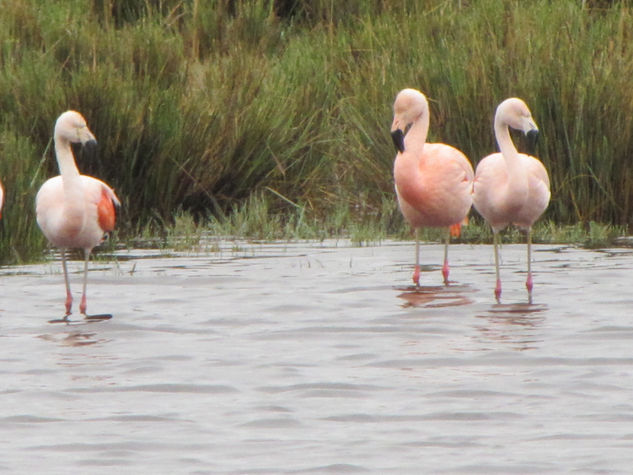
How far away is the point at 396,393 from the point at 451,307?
2091 millimetres

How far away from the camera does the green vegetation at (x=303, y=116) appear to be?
10.2 m

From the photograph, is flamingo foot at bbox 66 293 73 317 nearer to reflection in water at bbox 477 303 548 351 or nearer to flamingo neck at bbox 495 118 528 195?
reflection in water at bbox 477 303 548 351

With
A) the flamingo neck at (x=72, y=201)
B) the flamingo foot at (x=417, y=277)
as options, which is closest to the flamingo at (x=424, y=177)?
the flamingo foot at (x=417, y=277)

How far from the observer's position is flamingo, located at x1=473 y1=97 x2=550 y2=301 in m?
7.86

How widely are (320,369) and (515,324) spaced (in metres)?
1.39

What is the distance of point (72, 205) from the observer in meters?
7.76

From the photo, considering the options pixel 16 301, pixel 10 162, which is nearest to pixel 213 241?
pixel 10 162

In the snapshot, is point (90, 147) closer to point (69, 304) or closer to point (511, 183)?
point (69, 304)

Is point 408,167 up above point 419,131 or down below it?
below

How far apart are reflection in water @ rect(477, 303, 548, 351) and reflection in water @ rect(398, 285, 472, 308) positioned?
0.26m

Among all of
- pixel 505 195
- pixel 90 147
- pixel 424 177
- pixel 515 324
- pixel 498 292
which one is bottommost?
pixel 515 324

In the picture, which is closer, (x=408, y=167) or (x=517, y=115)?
(x=517, y=115)

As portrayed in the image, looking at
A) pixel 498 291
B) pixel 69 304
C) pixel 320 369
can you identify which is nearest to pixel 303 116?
pixel 498 291

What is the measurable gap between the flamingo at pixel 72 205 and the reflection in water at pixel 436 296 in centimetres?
168
